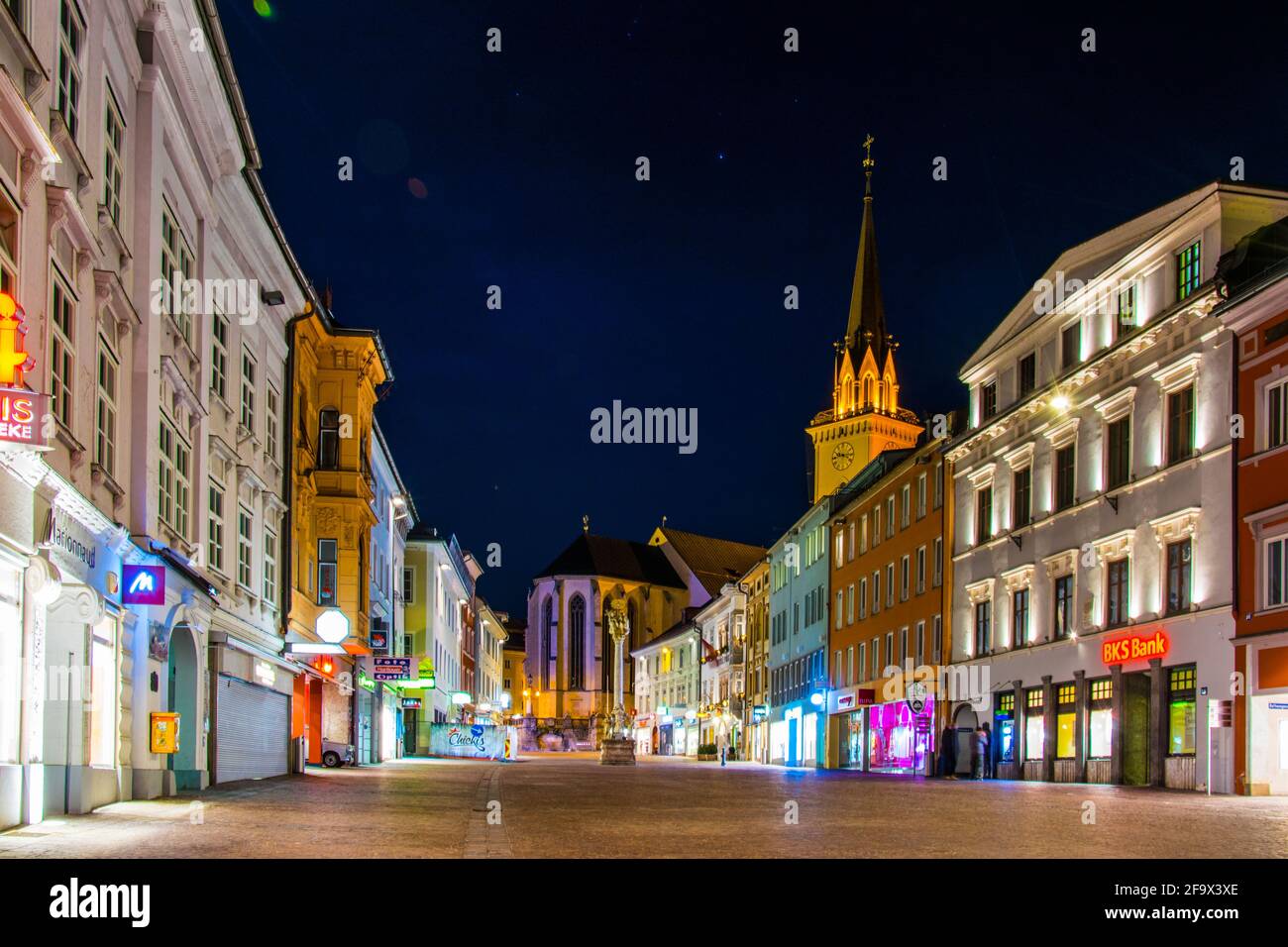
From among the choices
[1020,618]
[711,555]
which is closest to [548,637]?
[711,555]

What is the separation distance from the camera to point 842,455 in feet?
422

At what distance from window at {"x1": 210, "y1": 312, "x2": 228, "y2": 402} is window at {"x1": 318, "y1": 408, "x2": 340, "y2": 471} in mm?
13335

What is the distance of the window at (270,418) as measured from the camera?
3534cm

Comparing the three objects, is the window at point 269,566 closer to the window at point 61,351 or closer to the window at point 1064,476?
the window at point 61,351

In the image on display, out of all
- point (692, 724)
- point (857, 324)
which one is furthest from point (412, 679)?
point (857, 324)

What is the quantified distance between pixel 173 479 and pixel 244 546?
7.28 m

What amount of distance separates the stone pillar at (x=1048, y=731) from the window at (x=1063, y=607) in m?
1.36

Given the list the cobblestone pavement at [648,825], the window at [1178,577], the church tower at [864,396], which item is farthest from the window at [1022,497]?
the church tower at [864,396]

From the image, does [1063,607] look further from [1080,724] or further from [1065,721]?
[1080,724]

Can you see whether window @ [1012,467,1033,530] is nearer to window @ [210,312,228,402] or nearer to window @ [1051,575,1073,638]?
window @ [1051,575,1073,638]

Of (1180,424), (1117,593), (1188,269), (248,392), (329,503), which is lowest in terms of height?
(1117,593)

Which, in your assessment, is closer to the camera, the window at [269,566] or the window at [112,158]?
the window at [112,158]
